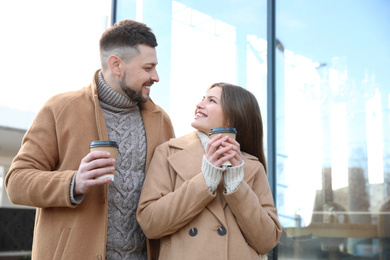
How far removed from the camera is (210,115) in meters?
1.97

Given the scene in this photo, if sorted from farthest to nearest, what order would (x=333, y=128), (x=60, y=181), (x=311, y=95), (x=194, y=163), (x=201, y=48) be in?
(x=201, y=48)
(x=311, y=95)
(x=333, y=128)
(x=194, y=163)
(x=60, y=181)

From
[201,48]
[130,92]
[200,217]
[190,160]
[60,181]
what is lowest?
[200,217]

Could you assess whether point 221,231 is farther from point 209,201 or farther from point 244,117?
point 244,117

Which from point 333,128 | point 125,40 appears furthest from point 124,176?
point 333,128

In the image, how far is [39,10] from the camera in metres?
9.79

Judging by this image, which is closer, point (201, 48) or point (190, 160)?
point (190, 160)

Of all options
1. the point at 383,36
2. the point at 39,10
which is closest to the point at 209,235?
the point at 383,36

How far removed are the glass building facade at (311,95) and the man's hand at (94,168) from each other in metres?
1.68

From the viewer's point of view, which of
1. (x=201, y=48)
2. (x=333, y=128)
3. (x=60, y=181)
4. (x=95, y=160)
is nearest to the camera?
(x=95, y=160)

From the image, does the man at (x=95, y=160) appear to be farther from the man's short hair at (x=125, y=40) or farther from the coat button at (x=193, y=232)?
the coat button at (x=193, y=232)

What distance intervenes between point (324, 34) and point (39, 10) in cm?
809

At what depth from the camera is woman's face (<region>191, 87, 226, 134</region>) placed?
1967 mm

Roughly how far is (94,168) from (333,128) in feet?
5.85

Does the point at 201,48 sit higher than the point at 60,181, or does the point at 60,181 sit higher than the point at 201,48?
the point at 201,48
